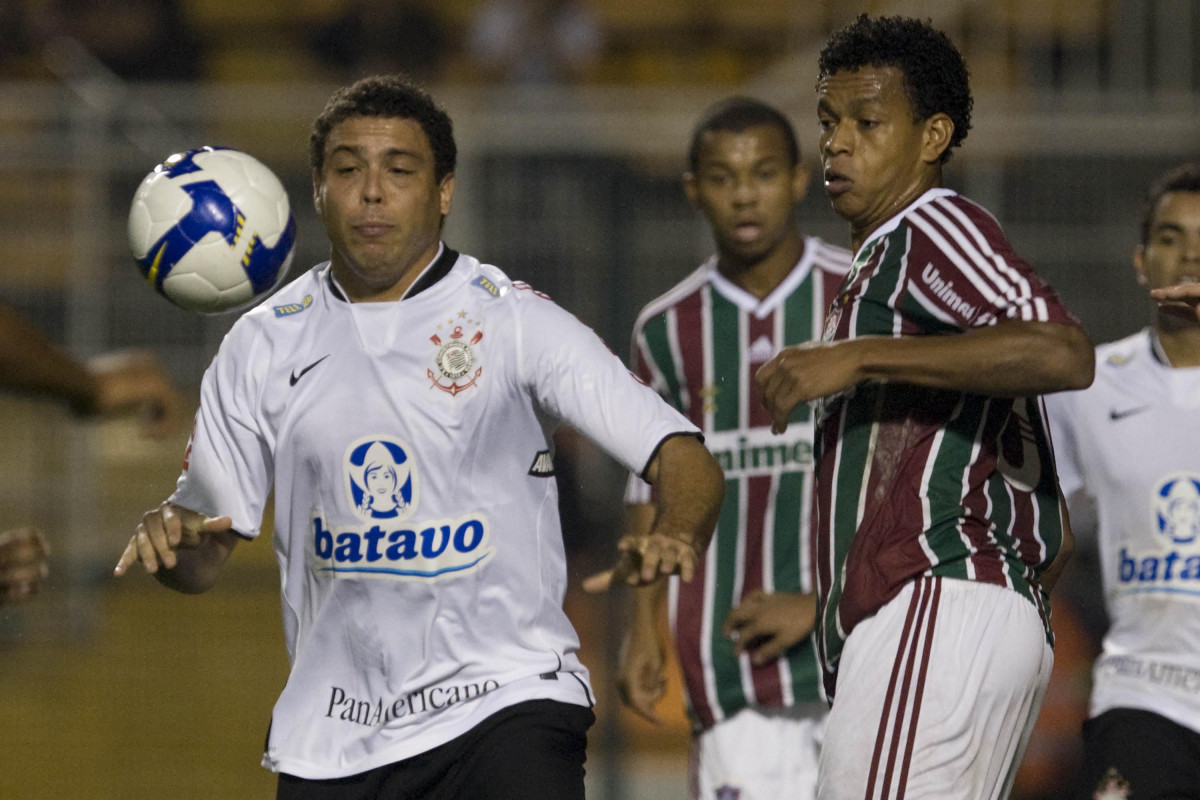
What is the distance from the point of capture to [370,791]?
140 inches

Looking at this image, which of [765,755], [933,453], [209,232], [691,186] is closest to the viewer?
[933,453]

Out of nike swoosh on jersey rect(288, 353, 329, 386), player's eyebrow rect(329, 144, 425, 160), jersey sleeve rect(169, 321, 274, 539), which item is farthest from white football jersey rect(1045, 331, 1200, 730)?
jersey sleeve rect(169, 321, 274, 539)

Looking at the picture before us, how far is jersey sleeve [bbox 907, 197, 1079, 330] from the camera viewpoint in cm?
323

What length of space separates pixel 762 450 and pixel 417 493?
183 centimetres

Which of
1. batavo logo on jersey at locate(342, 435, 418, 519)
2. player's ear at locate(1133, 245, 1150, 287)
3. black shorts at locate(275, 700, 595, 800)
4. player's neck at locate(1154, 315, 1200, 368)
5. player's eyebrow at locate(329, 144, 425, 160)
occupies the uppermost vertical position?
player's eyebrow at locate(329, 144, 425, 160)

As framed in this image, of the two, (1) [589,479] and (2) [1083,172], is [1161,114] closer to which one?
(2) [1083,172]

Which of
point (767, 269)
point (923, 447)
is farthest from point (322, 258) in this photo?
point (923, 447)

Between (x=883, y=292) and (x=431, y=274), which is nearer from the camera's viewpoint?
(x=883, y=292)

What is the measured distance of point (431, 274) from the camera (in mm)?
3885

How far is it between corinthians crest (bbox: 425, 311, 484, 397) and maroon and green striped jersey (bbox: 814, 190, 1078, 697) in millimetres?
843

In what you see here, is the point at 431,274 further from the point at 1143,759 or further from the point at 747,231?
the point at 1143,759

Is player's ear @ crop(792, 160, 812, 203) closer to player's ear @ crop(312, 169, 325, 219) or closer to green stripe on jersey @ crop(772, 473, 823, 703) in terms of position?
green stripe on jersey @ crop(772, 473, 823, 703)

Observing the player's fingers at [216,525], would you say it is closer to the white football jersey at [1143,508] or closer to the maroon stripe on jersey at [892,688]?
the maroon stripe on jersey at [892,688]

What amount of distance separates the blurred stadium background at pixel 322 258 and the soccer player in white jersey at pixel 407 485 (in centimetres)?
329
